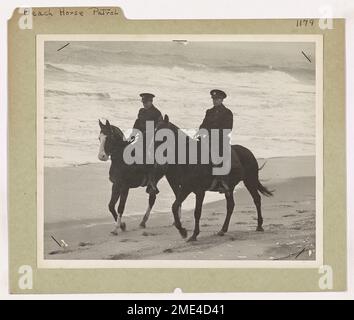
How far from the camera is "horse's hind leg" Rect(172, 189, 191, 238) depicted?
5.03 metres

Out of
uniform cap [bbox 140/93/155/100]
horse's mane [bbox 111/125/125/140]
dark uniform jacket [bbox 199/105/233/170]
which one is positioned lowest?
horse's mane [bbox 111/125/125/140]

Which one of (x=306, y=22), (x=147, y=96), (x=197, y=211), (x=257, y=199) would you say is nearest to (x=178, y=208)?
(x=197, y=211)

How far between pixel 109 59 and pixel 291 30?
0.90 meters

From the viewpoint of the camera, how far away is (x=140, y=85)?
5.04m

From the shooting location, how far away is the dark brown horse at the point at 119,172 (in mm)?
5035

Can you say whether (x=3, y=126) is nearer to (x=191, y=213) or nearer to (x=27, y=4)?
(x=27, y=4)

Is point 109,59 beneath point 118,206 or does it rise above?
above

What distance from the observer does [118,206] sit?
5.04 meters

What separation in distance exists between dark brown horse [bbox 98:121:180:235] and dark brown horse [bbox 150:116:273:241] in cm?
4

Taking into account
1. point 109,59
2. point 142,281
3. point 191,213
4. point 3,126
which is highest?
point 109,59

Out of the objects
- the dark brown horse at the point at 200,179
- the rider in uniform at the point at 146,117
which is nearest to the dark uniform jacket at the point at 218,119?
the dark brown horse at the point at 200,179

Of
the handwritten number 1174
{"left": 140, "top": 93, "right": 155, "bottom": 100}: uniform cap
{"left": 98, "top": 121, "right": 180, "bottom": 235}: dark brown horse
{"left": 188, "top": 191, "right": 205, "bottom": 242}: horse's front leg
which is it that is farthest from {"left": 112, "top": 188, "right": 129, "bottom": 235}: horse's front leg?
the handwritten number 1174

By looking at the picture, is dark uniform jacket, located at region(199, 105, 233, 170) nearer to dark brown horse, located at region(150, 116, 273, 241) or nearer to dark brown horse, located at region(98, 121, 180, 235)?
dark brown horse, located at region(150, 116, 273, 241)

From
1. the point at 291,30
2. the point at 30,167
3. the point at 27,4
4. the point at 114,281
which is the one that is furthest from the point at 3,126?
the point at 291,30
